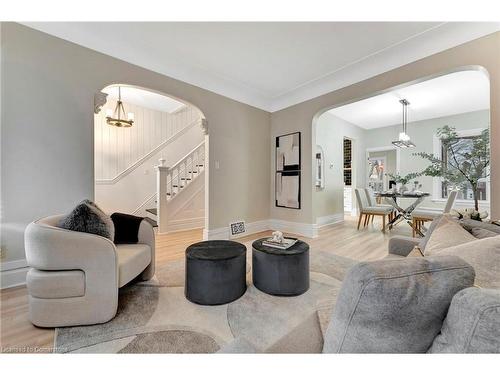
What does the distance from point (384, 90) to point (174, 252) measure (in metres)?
3.73

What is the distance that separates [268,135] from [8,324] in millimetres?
4265

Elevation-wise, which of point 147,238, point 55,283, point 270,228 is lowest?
point 270,228

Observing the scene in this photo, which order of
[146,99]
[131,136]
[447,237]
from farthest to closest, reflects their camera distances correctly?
[131,136], [146,99], [447,237]

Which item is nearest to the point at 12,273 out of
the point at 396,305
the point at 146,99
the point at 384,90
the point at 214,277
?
the point at 214,277

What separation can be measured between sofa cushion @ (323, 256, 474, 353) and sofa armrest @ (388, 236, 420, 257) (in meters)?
1.48

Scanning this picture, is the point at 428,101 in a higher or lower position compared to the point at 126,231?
higher

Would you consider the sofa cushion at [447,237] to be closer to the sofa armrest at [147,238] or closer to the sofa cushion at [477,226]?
the sofa cushion at [477,226]

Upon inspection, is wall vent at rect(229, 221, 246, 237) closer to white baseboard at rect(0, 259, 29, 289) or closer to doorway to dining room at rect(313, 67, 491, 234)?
doorway to dining room at rect(313, 67, 491, 234)

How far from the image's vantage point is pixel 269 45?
2.67 meters

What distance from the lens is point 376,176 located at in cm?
764

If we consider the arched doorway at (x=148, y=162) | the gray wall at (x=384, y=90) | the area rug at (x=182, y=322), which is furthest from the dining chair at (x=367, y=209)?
the arched doorway at (x=148, y=162)

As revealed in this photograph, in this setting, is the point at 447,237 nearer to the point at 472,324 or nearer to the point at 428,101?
the point at 472,324
